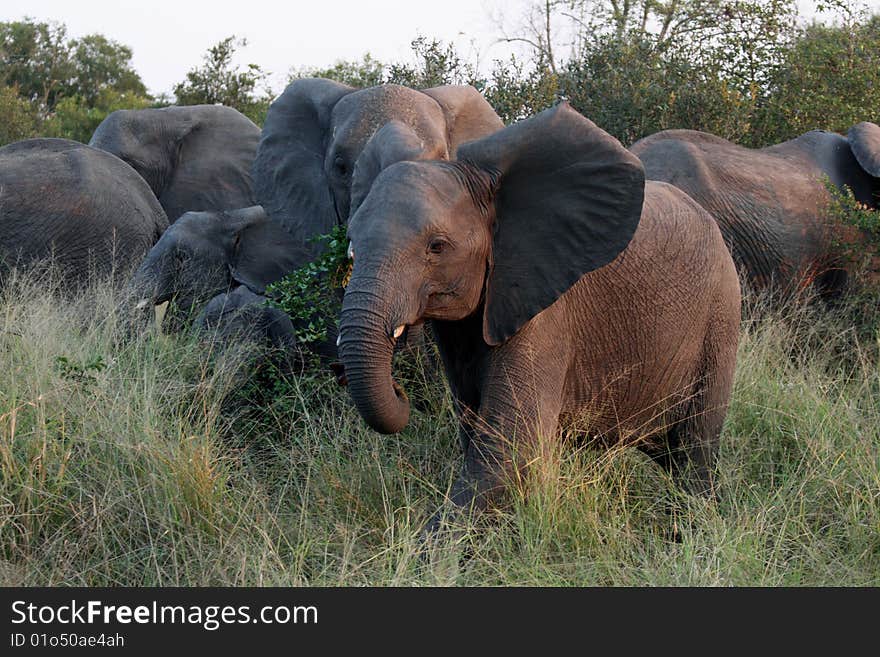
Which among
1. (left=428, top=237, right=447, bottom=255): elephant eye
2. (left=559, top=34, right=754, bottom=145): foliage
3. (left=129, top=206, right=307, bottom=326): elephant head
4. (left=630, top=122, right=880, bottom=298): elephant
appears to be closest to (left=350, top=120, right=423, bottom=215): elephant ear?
(left=428, top=237, right=447, bottom=255): elephant eye

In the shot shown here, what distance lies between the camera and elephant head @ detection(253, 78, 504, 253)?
19.5 feet

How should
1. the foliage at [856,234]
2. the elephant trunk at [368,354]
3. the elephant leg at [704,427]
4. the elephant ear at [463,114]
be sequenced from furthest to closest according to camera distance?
the foliage at [856,234] → the elephant ear at [463,114] → the elephant leg at [704,427] → the elephant trunk at [368,354]

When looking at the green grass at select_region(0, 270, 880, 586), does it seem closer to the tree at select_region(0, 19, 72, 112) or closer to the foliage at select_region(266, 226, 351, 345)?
the foliage at select_region(266, 226, 351, 345)

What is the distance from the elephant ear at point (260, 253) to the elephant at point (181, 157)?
288 centimetres

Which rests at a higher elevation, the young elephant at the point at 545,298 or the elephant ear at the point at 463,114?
the elephant ear at the point at 463,114

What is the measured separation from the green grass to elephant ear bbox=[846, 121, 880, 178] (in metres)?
2.66

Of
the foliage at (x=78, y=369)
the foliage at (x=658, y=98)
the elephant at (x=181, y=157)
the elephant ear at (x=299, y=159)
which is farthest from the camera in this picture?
the elephant at (x=181, y=157)

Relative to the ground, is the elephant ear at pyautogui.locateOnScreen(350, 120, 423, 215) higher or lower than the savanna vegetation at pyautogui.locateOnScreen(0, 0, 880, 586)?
higher

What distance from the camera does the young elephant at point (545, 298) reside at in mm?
3836

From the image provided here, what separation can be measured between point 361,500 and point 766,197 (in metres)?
4.34

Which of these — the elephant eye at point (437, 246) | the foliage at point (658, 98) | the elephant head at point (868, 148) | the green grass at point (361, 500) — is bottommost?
the green grass at point (361, 500)

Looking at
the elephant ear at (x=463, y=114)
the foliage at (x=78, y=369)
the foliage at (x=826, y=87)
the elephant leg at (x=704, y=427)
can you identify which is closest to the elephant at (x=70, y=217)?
the elephant ear at (x=463, y=114)

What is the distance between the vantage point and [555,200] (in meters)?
4.26

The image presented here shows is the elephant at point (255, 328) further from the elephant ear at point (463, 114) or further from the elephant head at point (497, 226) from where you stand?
the elephant head at point (497, 226)
